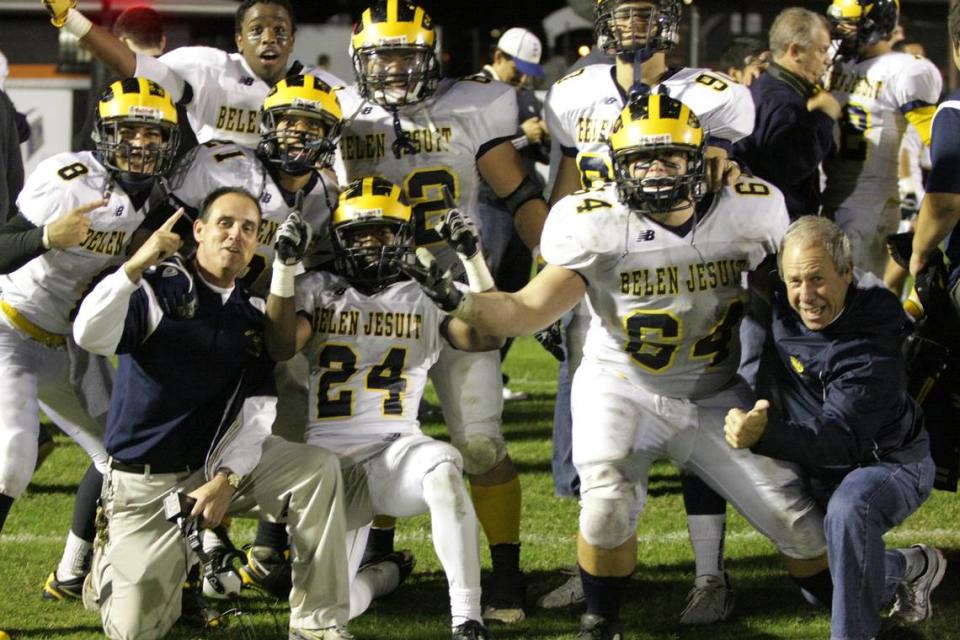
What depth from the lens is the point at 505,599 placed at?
4.51 m

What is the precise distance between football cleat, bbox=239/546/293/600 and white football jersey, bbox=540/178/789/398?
1243 millimetres

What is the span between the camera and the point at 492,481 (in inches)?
182

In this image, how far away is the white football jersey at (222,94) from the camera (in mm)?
4949

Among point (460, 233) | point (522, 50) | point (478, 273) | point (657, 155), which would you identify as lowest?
point (478, 273)

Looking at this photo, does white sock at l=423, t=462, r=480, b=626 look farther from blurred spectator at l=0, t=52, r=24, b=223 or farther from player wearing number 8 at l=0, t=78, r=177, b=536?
blurred spectator at l=0, t=52, r=24, b=223

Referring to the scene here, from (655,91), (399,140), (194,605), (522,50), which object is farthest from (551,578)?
(522,50)

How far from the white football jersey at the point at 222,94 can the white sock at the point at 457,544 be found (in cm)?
157

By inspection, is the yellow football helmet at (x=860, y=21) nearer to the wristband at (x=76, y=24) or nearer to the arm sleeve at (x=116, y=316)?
the wristband at (x=76, y=24)

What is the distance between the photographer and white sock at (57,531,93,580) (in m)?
4.66

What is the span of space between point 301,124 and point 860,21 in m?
2.65

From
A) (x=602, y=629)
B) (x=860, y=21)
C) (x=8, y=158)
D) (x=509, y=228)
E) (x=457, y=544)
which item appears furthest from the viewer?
(x=509, y=228)

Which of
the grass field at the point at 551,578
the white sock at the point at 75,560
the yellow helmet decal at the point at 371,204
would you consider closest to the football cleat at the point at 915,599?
the grass field at the point at 551,578

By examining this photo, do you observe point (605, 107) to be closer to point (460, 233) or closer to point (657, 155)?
point (657, 155)

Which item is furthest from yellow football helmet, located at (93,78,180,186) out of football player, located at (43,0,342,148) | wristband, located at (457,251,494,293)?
wristband, located at (457,251,494,293)
